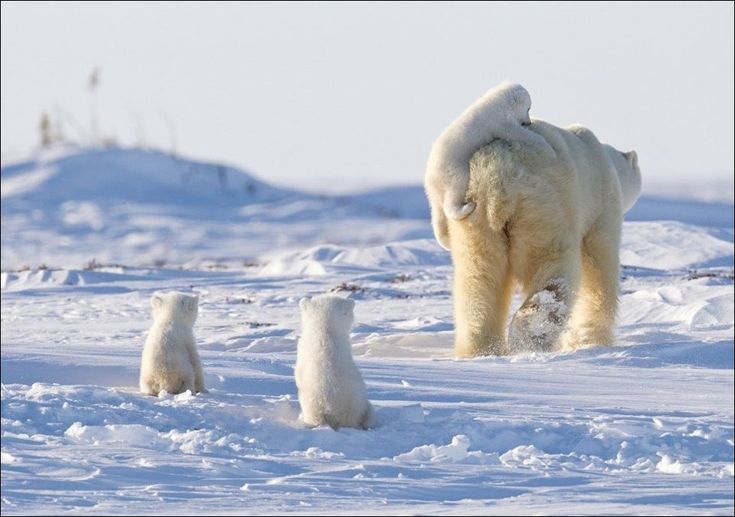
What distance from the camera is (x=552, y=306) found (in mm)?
8289

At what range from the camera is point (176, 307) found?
7.02 m

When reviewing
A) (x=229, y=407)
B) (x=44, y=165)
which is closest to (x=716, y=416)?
(x=229, y=407)

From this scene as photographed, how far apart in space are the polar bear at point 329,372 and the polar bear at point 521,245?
7.01ft

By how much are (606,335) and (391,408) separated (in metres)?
3.23

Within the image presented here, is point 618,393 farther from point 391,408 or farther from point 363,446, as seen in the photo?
point 363,446

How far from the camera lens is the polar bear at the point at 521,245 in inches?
320

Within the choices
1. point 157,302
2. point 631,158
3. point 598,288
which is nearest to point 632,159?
point 631,158

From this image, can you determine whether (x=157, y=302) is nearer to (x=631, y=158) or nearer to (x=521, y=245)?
(x=521, y=245)

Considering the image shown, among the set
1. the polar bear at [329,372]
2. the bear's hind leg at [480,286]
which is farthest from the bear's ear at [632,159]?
the polar bear at [329,372]

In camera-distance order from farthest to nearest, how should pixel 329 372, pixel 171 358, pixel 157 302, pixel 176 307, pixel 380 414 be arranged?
pixel 157 302 → pixel 176 307 → pixel 171 358 → pixel 380 414 → pixel 329 372

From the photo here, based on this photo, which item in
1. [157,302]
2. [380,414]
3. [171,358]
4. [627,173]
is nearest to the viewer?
[380,414]

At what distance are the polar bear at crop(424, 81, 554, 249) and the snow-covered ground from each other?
935 mm

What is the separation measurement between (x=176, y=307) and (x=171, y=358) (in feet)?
1.40

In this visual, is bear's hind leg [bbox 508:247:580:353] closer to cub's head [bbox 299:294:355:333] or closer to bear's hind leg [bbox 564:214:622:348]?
bear's hind leg [bbox 564:214:622:348]
